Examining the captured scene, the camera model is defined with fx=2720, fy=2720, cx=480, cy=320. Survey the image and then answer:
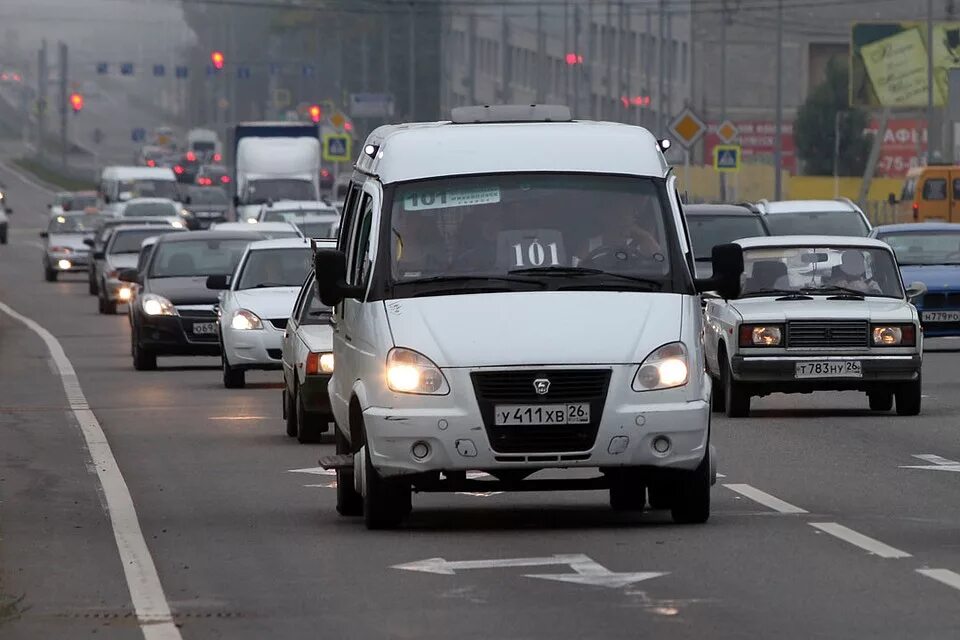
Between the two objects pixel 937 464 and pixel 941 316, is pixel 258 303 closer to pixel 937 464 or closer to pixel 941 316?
pixel 941 316

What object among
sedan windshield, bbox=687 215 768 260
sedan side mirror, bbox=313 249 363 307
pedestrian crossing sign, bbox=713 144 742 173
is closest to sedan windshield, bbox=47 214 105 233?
pedestrian crossing sign, bbox=713 144 742 173

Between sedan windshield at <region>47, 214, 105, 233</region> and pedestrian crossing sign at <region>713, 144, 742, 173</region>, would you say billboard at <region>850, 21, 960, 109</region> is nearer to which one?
pedestrian crossing sign at <region>713, 144, 742, 173</region>

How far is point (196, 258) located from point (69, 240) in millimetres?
32295

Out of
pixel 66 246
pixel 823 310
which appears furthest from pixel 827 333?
pixel 66 246

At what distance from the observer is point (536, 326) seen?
41.8 ft

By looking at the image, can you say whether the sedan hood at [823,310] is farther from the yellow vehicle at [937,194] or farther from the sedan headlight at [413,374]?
the yellow vehicle at [937,194]

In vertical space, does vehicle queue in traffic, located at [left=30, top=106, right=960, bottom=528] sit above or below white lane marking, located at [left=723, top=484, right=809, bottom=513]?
above

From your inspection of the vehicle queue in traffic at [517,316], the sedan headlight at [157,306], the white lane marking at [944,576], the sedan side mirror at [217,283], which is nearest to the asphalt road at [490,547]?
the white lane marking at [944,576]

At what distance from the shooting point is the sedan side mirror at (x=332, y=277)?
43.5 feet

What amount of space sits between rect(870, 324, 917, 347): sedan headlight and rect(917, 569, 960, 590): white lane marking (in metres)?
10.3

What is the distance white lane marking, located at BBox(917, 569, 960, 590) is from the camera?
34.7ft

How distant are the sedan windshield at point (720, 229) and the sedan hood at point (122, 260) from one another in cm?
1633

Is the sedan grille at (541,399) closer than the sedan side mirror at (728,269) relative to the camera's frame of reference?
Yes

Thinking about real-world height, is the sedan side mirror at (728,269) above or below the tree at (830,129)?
below
